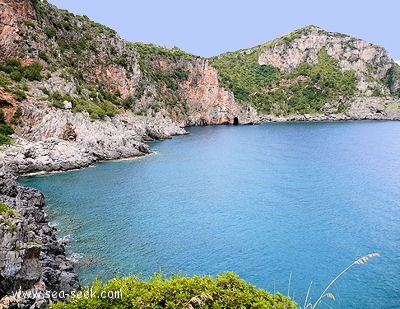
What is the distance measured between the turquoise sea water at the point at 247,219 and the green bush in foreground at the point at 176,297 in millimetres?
7996

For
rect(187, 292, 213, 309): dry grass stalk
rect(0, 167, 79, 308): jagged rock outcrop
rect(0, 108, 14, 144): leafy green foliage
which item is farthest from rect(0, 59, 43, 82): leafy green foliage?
rect(187, 292, 213, 309): dry grass stalk

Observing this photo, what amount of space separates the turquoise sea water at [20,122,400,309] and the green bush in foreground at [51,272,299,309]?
8.00 metres

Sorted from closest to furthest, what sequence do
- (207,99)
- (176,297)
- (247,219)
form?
(176,297) < (247,219) < (207,99)

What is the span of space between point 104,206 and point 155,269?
59.5 feet

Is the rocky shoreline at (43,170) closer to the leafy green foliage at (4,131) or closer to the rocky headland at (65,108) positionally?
the rocky headland at (65,108)

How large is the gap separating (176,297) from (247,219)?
2816 cm

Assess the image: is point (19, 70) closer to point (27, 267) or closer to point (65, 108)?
point (65, 108)

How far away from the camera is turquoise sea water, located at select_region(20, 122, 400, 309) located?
1102 inches

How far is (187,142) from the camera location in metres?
109

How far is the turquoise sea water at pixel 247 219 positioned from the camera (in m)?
28.0

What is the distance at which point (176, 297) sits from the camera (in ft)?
41.3

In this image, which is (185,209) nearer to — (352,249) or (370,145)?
(352,249)

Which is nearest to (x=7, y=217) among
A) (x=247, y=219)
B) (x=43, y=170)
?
(x=247, y=219)

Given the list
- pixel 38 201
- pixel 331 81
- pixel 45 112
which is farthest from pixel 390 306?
pixel 331 81
